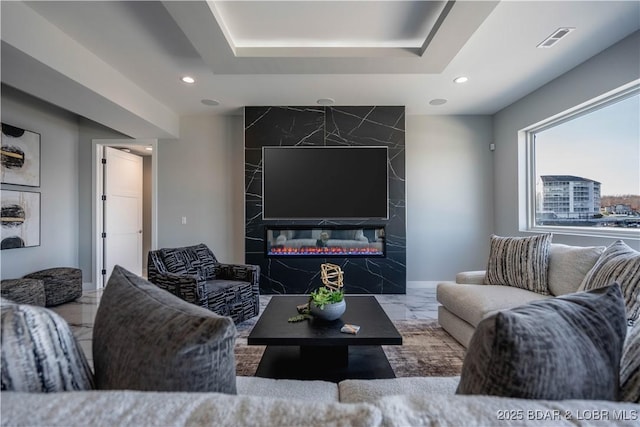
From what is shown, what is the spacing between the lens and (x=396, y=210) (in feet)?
13.9

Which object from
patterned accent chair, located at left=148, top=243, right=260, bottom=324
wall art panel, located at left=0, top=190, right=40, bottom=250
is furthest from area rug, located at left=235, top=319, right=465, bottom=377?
wall art panel, located at left=0, top=190, right=40, bottom=250

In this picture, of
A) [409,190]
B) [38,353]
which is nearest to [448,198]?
[409,190]

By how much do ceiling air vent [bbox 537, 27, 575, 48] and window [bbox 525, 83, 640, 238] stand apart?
79 cm

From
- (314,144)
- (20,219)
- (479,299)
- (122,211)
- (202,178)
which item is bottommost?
(479,299)

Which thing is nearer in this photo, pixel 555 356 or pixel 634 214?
pixel 555 356

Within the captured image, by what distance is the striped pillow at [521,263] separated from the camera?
8.18 feet

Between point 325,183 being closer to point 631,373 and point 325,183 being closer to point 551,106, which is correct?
point 551,106

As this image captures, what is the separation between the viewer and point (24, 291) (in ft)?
10.3

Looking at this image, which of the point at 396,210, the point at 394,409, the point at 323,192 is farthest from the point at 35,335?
the point at 396,210

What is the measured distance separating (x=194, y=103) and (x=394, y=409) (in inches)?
171

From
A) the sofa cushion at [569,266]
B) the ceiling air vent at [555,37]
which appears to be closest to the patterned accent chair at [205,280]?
the sofa cushion at [569,266]

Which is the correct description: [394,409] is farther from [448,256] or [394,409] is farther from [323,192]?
[448,256]

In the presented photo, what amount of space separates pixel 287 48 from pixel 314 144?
1.52 metres

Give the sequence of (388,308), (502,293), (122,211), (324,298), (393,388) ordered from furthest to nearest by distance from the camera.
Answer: (122,211)
(388,308)
(502,293)
(324,298)
(393,388)
